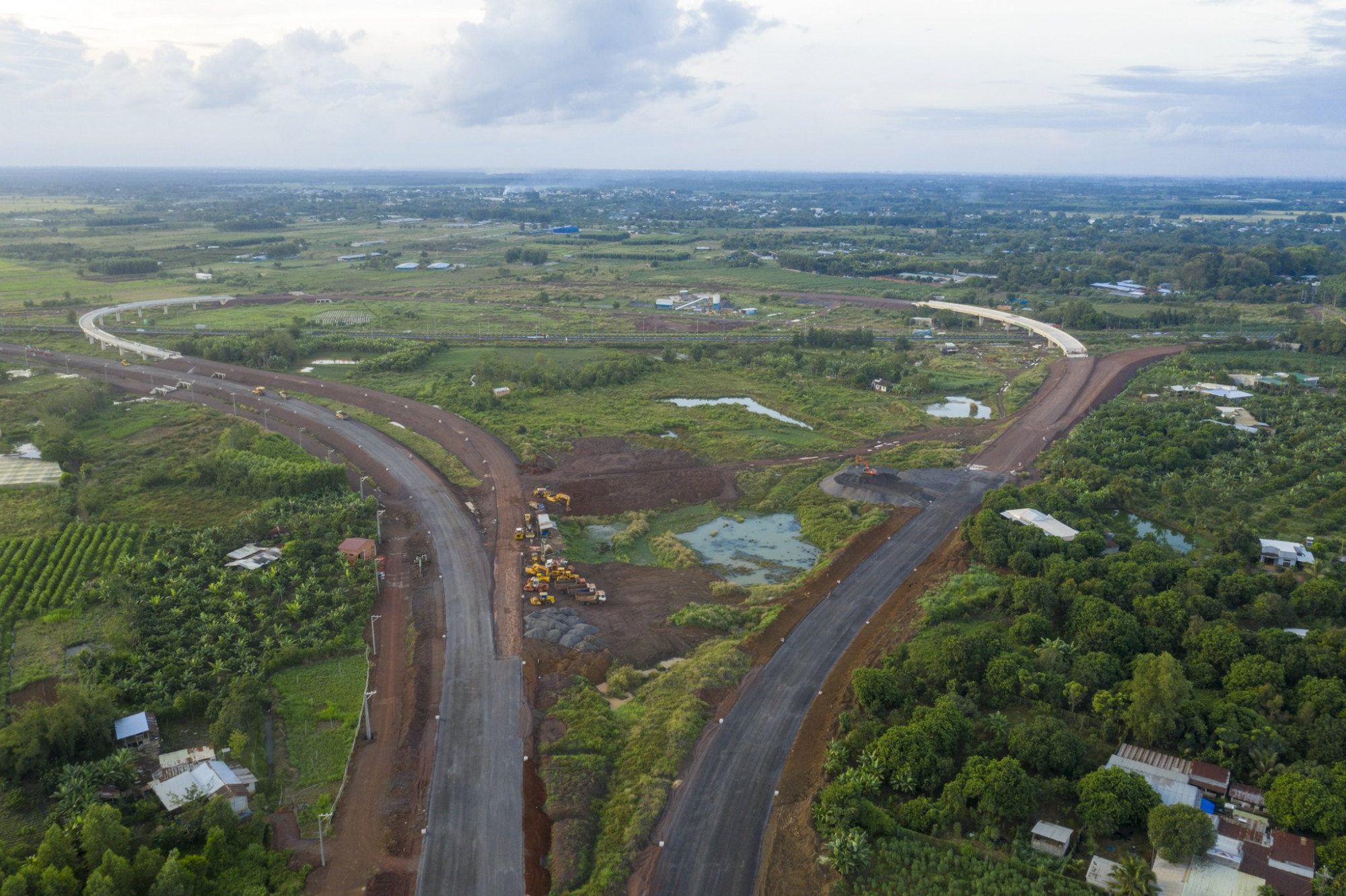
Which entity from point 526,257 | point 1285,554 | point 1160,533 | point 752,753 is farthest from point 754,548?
point 526,257

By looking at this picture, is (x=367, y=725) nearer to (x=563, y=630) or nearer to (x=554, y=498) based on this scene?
(x=563, y=630)

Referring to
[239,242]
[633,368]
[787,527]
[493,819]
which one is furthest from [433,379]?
[239,242]

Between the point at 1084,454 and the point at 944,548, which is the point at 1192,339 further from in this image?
the point at 944,548

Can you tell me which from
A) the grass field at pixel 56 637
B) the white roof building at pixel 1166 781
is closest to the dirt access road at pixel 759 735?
the white roof building at pixel 1166 781

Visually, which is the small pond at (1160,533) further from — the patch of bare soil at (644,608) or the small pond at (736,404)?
the small pond at (736,404)

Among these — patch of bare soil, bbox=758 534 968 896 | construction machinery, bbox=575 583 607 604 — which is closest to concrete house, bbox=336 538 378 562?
construction machinery, bbox=575 583 607 604
